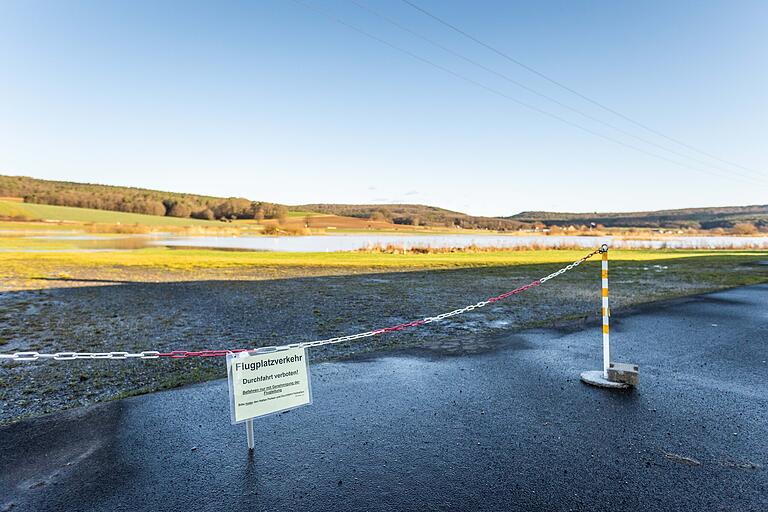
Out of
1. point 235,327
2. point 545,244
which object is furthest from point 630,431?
point 545,244

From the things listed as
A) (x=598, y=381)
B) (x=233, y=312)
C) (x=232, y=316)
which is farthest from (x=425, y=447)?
(x=233, y=312)

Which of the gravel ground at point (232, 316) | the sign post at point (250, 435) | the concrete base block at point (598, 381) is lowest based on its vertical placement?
the gravel ground at point (232, 316)

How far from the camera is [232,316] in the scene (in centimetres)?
1036

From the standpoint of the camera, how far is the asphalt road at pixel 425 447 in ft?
10.0

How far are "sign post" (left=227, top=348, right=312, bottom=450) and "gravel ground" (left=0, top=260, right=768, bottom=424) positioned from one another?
2338mm

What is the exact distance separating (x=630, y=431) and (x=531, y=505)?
1.74 m

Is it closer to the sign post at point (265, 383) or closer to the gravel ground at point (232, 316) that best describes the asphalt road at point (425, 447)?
the sign post at point (265, 383)

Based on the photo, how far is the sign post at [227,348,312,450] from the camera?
3617mm

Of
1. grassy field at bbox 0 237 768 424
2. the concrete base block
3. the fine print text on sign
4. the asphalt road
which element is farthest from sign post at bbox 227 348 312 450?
the concrete base block

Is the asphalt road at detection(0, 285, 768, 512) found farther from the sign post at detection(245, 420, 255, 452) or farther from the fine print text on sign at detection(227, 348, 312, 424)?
the fine print text on sign at detection(227, 348, 312, 424)

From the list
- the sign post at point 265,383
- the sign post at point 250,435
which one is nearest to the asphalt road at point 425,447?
the sign post at point 250,435

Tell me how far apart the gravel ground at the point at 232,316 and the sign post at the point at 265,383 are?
2.34 m

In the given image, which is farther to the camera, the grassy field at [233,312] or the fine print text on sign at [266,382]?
the grassy field at [233,312]

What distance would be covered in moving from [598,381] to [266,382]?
157 inches
